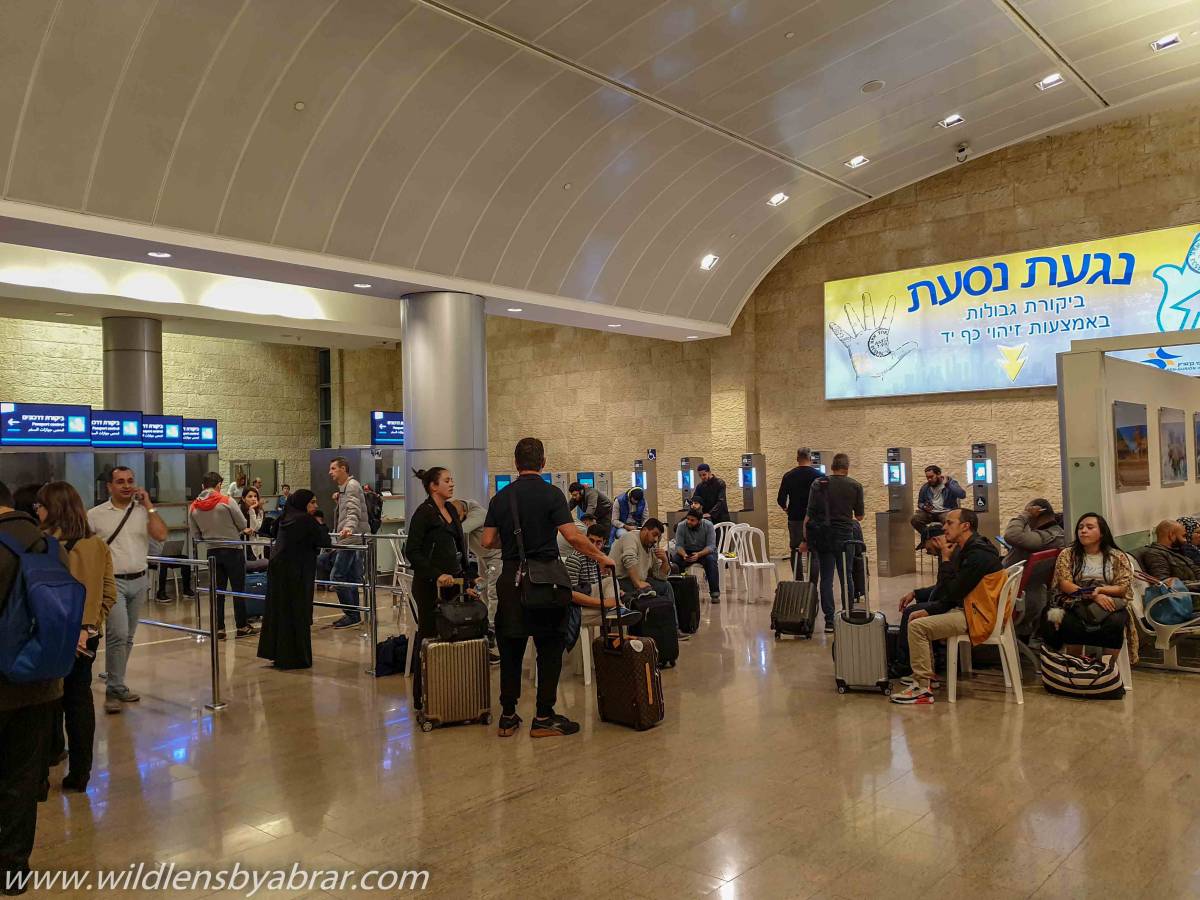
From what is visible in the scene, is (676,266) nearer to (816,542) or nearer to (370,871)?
(816,542)

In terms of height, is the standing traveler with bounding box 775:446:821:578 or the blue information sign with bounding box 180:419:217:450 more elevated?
the blue information sign with bounding box 180:419:217:450

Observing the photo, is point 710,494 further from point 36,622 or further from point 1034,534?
point 36,622

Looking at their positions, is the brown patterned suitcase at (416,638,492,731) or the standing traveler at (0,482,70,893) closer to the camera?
the standing traveler at (0,482,70,893)

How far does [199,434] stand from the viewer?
43.7ft

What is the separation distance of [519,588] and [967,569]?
8.91 ft

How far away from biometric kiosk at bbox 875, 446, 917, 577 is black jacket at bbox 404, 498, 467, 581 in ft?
25.3

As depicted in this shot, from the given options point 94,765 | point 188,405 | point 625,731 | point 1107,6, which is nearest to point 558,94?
point 1107,6

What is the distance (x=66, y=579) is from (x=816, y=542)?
6.02 m

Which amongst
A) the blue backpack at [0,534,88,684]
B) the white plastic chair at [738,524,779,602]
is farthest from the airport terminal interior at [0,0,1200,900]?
the white plastic chair at [738,524,779,602]

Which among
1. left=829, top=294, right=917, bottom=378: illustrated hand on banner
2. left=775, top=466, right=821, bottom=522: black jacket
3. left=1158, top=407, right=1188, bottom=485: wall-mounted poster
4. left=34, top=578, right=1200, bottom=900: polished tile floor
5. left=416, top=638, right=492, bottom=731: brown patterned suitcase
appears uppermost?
left=829, top=294, right=917, bottom=378: illustrated hand on banner

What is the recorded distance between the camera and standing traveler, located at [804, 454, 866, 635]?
7.67 m

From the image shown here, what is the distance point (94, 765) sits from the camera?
15.1 ft

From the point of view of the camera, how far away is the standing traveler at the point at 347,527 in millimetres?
8117

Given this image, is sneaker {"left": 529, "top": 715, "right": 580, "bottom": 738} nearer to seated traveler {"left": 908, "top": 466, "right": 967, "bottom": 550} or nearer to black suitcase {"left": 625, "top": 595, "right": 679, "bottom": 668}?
black suitcase {"left": 625, "top": 595, "right": 679, "bottom": 668}
